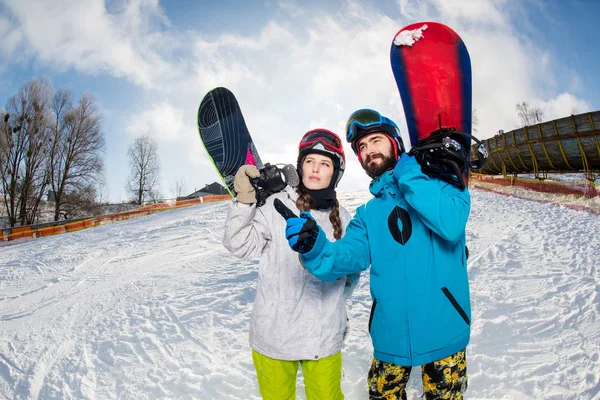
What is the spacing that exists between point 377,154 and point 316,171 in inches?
15.0

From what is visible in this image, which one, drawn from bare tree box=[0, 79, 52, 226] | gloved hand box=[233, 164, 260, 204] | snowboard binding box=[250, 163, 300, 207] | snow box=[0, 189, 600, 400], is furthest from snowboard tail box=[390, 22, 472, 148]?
bare tree box=[0, 79, 52, 226]

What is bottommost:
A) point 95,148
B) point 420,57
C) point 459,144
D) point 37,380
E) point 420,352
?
point 37,380

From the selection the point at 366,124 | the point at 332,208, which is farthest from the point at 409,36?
the point at 332,208

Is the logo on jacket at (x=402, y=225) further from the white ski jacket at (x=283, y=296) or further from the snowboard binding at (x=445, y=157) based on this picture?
the white ski jacket at (x=283, y=296)

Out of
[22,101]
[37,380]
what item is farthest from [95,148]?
[37,380]

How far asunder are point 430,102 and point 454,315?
157 cm

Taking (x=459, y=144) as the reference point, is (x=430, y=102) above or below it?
above

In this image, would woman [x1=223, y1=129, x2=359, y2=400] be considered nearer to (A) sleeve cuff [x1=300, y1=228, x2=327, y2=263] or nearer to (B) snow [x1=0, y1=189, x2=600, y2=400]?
(A) sleeve cuff [x1=300, y1=228, x2=327, y2=263]

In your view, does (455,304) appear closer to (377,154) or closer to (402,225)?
(402,225)

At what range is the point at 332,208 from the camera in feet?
6.49

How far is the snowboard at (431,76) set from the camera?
239cm

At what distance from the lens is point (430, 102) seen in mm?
2424

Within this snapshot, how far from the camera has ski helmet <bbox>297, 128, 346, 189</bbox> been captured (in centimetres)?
203

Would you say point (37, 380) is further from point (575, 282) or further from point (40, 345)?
point (575, 282)
